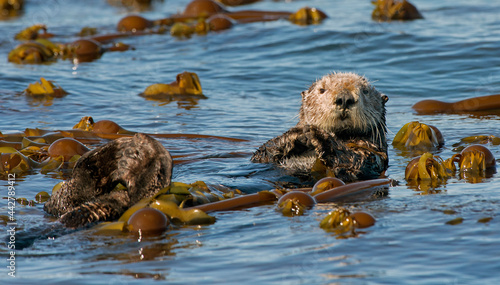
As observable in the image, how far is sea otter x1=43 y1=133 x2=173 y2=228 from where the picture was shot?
369 cm

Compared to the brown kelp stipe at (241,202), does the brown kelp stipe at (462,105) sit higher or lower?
higher

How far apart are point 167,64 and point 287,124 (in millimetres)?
3705

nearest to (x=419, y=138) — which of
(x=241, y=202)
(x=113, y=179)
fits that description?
(x=241, y=202)

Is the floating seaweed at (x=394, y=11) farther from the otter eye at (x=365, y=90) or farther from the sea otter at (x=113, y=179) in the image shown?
the sea otter at (x=113, y=179)

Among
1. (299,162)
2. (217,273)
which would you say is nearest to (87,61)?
(299,162)

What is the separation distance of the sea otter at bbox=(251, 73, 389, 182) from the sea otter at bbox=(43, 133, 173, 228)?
1158mm

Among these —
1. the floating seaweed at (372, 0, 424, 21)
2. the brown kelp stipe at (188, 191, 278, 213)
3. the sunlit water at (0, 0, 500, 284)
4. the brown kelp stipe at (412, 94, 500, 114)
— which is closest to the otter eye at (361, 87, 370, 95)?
the sunlit water at (0, 0, 500, 284)

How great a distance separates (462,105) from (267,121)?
7.67 ft

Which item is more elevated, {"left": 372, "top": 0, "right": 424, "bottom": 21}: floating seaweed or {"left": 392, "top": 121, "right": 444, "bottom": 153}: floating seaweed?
{"left": 372, "top": 0, "right": 424, "bottom": 21}: floating seaweed

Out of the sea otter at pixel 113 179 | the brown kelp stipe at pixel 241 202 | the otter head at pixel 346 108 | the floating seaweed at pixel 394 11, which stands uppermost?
the floating seaweed at pixel 394 11

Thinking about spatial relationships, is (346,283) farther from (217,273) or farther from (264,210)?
(264,210)

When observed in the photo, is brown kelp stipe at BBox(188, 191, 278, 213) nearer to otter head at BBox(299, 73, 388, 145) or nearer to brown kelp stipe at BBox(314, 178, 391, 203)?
brown kelp stipe at BBox(314, 178, 391, 203)

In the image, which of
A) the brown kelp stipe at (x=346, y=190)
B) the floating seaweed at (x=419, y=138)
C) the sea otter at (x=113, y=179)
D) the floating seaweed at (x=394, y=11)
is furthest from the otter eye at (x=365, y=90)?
the floating seaweed at (x=394, y=11)

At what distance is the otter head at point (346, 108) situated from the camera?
481 centimetres
